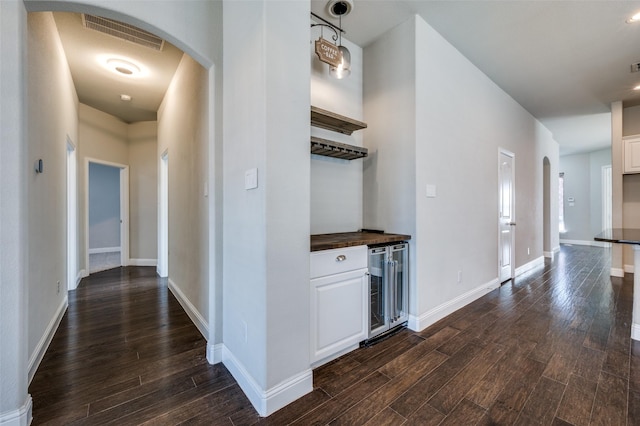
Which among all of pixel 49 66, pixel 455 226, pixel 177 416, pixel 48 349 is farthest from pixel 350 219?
pixel 49 66

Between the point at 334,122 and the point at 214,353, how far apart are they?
7.13 ft

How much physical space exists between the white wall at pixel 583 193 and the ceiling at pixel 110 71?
1034 cm

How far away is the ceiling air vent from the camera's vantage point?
241cm

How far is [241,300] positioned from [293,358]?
0.50 m

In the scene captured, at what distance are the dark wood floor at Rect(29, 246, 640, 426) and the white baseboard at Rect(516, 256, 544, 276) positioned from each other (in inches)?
55.8

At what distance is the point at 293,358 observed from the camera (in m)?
1.67

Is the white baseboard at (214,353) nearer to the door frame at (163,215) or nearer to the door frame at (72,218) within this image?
the door frame at (163,215)

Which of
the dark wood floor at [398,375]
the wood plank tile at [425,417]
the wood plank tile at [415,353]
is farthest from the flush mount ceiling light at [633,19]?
the wood plank tile at [425,417]

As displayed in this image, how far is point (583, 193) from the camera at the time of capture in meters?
7.82

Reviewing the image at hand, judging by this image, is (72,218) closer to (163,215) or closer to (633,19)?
(163,215)

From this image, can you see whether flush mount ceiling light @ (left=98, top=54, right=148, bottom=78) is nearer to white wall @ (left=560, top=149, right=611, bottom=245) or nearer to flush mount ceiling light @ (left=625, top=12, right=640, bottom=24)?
flush mount ceiling light @ (left=625, top=12, right=640, bottom=24)

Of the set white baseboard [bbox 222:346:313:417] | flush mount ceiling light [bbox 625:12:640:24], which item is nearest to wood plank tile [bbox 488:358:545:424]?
white baseboard [bbox 222:346:313:417]

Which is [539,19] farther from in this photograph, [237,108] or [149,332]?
[149,332]

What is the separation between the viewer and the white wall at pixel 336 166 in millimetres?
2598
